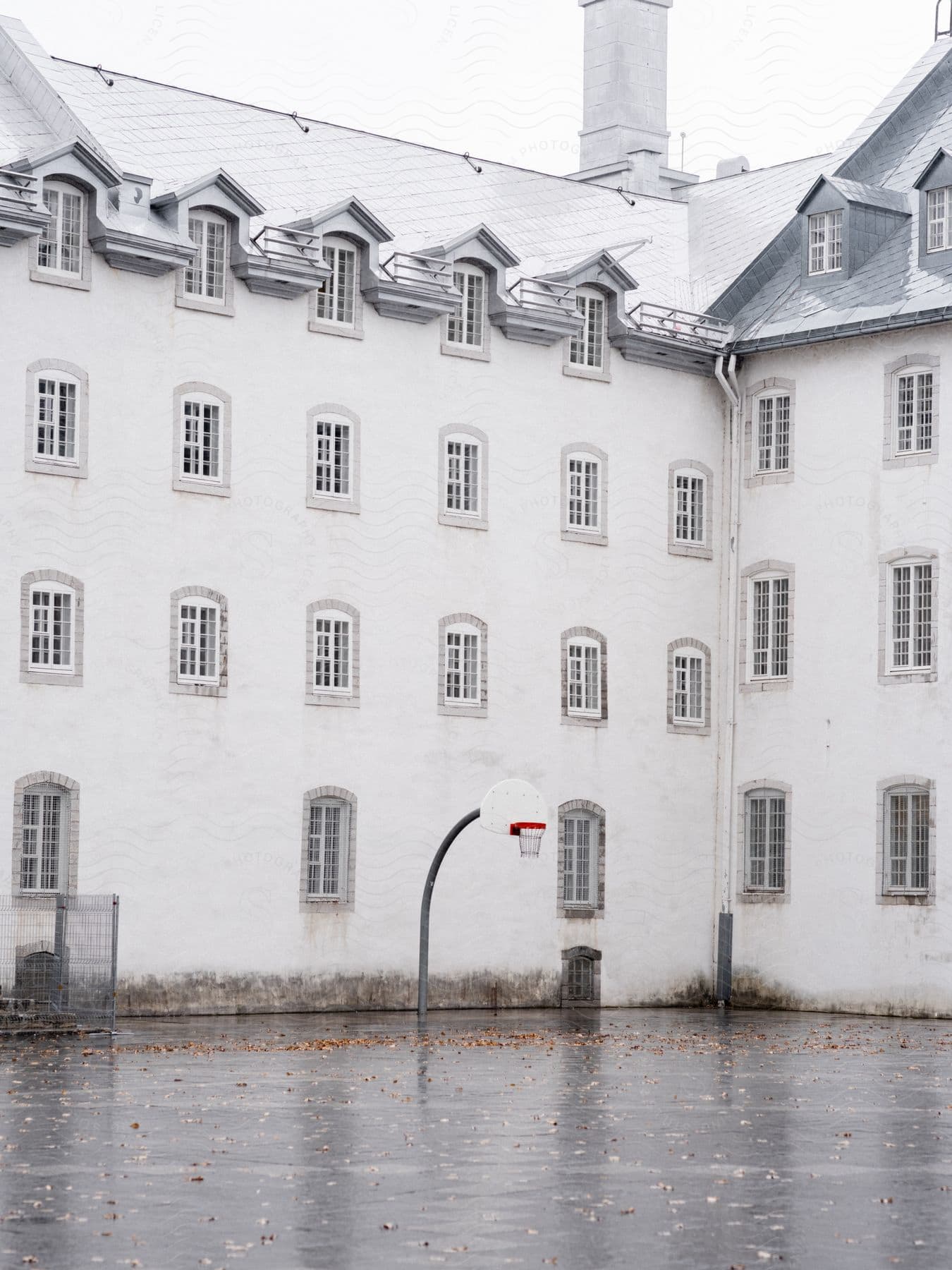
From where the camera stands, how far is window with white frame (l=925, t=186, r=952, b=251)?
44.5 m

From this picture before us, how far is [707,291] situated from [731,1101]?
27.5 metres

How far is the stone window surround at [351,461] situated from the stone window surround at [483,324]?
8.57 ft

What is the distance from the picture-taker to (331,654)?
1604 inches

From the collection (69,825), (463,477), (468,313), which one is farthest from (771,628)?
(69,825)

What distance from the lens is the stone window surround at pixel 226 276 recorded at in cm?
3903

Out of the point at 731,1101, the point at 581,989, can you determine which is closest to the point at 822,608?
the point at 581,989

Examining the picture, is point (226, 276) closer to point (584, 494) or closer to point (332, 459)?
point (332, 459)

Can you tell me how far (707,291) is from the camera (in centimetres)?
4831

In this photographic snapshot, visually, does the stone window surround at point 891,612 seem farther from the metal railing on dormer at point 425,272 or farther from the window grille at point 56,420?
the window grille at point 56,420

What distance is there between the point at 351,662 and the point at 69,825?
633 cm

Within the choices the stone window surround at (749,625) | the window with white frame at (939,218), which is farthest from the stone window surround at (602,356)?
the window with white frame at (939,218)

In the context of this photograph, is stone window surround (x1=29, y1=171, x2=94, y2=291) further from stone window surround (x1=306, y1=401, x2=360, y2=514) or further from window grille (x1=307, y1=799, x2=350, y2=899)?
window grille (x1=307, y1=799, x2=350, y2=899)

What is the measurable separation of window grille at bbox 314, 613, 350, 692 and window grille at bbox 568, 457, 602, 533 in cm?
576

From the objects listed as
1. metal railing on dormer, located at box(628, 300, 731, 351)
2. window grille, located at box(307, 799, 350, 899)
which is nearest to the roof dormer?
metal railing on dormer, located at box(628, 300, 731, 351)
